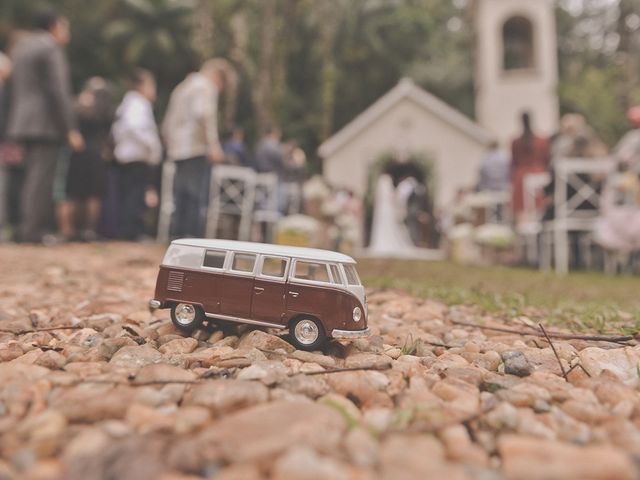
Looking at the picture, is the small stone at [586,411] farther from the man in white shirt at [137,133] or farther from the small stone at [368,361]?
the man in white shirt at [137,133]

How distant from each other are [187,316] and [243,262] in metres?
0.32

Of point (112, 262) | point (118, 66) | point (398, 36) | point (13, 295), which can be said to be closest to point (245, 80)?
point (118, 66)

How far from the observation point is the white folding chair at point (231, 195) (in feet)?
23.4

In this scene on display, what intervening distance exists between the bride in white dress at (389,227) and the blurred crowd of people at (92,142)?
215 inches

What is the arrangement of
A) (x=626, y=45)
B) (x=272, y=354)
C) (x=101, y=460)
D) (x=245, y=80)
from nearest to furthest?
1. (x=101, y=460)
2. (x=272, y=354)
3. (x=245, y=80)
4. (x=626, y=45)

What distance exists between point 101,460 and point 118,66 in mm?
26149

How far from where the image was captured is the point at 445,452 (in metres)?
1.18

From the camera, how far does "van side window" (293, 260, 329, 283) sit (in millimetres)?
1920

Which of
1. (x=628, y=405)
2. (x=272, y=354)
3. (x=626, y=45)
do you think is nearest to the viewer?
(x=628, y=405)

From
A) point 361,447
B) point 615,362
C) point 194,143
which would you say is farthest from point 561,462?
point 194,143

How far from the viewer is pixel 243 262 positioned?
6.66 ft

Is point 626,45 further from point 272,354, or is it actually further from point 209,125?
point 272,354

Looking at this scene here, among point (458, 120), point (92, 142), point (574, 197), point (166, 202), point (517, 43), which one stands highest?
point (517, 43)

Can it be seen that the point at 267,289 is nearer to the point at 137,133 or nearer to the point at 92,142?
the point at 137,133
